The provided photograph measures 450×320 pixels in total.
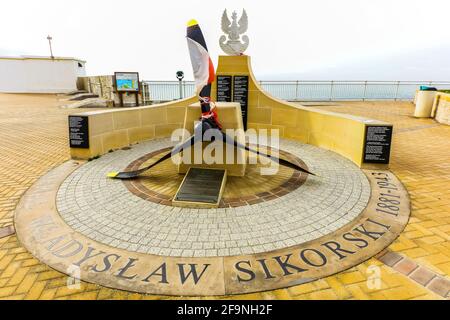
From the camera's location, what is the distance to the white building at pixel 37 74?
2691 centimetres

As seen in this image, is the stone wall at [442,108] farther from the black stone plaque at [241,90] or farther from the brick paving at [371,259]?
the black stone plaque at [241,90]

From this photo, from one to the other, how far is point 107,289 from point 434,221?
4429mm

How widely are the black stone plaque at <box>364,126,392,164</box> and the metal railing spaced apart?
423 inches

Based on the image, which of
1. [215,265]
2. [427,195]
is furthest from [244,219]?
[427,195]

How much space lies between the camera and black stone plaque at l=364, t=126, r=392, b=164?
238 inches

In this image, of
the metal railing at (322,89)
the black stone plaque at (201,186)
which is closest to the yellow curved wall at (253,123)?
the black stone plaque at (201,186)

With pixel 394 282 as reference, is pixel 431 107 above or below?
above

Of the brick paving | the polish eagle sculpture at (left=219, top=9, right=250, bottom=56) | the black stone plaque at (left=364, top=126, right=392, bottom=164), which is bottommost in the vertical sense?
the brick paving

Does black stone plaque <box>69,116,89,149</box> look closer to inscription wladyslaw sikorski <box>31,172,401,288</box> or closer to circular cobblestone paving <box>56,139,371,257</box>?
circular cobblestone paving <box>56,139,371,257</box>

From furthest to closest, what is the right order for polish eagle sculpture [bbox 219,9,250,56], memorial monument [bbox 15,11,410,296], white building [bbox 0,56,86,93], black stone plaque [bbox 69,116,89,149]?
white building [bbox 0,56,86,93], polish eagle sculpture [bbox 219,9,250,56], black stone plaque [bbox 69,116,89,149], memorial monument [bbox 15,11,410,296]

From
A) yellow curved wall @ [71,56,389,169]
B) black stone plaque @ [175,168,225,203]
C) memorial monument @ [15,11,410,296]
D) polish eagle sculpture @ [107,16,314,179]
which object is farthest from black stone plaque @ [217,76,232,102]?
black stone plaque @ [175,168,225,203]

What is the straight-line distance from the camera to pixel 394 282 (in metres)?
2.94
